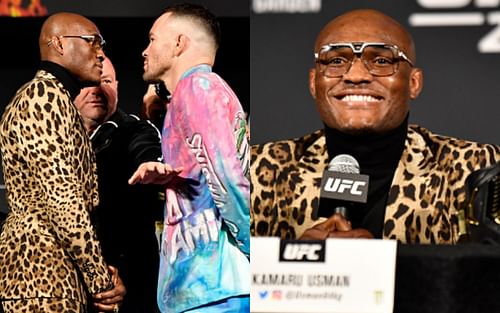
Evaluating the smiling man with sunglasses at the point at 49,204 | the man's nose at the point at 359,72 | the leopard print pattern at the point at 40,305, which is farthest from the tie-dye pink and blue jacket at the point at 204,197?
the man's nose at the point at 359,72

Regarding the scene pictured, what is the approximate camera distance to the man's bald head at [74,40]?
4.07 meters

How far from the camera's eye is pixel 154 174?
13.4 feet

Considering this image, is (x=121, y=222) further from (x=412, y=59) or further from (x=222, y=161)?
(x=412, y=59)

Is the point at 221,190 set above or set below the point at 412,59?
below

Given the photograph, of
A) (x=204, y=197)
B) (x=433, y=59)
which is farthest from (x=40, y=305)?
(x=433, y=59)

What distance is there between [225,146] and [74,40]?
0.84 meters

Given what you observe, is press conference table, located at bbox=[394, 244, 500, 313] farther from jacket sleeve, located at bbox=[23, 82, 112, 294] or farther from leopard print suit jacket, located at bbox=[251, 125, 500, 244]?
jacket sleeve, located at bbox=[23, 82, 112, 294]

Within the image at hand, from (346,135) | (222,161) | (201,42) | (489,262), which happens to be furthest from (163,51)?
(489,262)

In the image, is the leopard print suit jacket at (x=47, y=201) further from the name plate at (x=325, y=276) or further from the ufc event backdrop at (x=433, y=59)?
the name plate at (x=325, y=276)

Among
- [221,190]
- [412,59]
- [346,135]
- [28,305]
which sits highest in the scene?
[412,59]

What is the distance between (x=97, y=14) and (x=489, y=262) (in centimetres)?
207

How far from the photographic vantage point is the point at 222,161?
4.06 meters

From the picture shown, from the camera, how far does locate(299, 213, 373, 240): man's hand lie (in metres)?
3.78

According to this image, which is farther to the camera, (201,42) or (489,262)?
(201,42)
